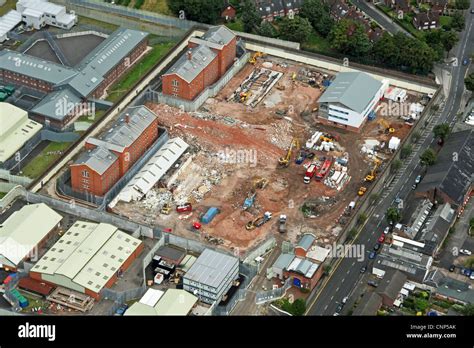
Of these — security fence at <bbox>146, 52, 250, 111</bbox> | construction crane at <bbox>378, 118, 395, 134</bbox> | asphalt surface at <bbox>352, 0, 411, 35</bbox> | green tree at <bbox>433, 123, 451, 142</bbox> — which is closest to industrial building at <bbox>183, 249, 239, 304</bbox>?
security fence at <bbox>146, 52, 250, 111</bbox>

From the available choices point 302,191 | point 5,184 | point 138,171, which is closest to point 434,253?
point 302,191

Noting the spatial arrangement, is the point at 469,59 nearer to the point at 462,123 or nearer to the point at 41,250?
the point at 462,123

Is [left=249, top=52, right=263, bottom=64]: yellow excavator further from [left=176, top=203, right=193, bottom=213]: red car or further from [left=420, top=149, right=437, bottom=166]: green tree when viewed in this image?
[left=176, top=203, right=193, bottom=213]: red car

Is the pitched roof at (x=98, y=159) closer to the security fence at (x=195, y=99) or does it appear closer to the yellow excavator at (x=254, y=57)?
the security fence at (x=195, y=99)

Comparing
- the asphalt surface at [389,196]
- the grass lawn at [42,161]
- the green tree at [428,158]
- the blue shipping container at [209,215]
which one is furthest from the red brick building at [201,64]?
the green tree at [428,158]

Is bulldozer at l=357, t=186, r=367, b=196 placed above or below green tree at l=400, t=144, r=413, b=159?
below
